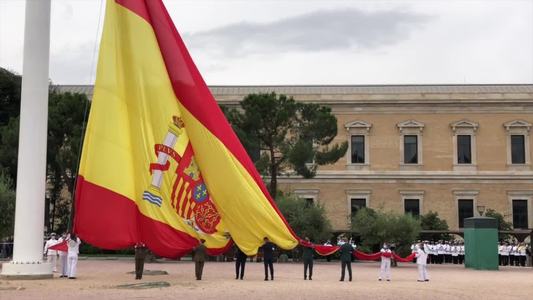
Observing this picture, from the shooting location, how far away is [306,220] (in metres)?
31.1

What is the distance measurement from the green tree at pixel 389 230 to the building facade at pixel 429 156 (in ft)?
52.2

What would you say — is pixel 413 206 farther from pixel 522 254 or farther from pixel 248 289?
pixel 248 289

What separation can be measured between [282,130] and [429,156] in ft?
53.8

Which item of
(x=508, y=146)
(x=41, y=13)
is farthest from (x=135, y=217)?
(x=508, y=146)

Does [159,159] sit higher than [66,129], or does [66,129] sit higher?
[66,129]

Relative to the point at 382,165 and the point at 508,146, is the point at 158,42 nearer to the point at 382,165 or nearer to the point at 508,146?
the point at 382,165

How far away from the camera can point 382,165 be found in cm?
4784

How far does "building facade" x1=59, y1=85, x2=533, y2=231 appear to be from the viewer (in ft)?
154

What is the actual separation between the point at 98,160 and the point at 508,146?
3702 centimetres

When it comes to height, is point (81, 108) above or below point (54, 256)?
above

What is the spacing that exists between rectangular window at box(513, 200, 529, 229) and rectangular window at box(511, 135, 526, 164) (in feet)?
9.27

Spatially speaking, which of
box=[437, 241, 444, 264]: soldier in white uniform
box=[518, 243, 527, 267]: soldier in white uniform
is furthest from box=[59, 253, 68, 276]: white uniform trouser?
box=[518, 243, 527, 267]: soldier in white uniform

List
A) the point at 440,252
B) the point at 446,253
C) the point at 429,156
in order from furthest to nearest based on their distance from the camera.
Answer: the point at 429,156 < the point at 446,253 < the point at 440,252

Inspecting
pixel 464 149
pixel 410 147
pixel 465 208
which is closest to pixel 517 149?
pixel 464 149
